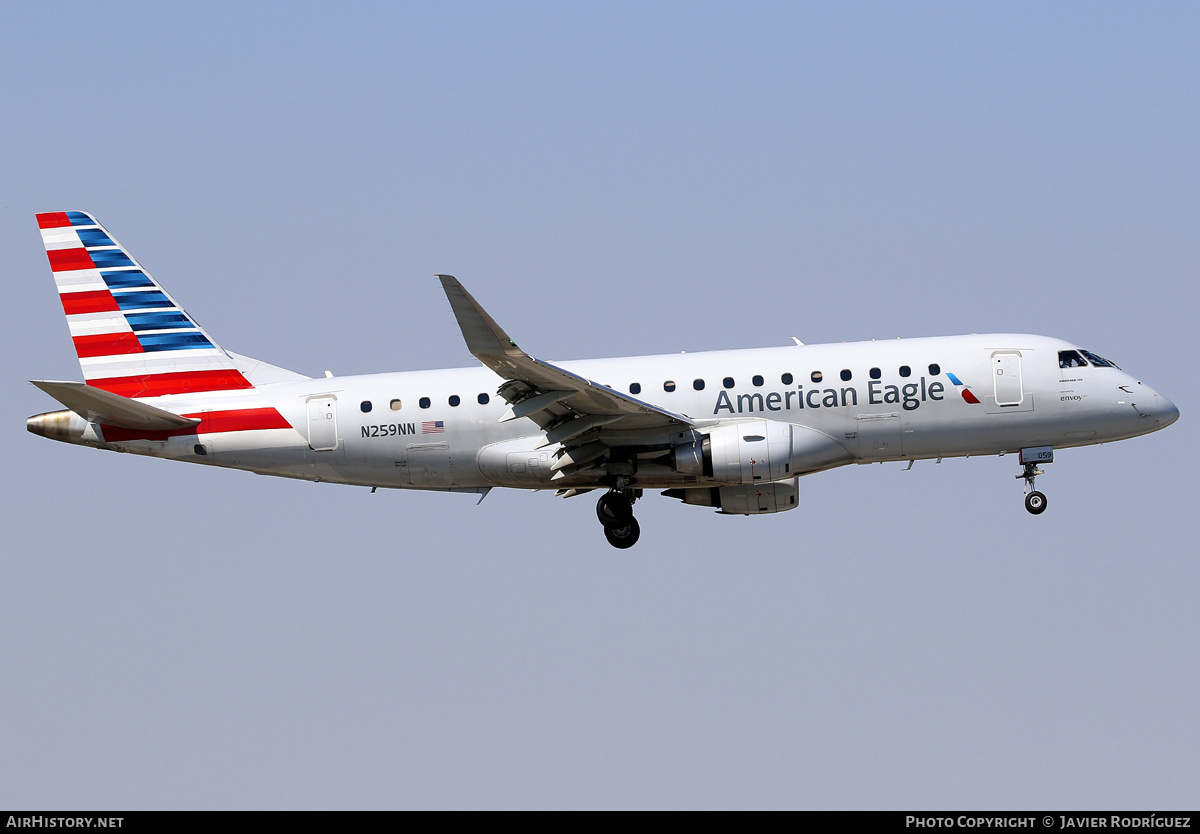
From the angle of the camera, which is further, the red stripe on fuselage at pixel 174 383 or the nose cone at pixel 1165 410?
the red stripe on fuselage at pixel 174 383

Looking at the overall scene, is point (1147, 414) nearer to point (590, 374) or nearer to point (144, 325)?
point (590, 374)

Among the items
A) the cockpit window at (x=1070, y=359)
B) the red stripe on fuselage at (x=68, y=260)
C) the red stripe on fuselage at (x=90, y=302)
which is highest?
the red stripe on fuselage at (x=68, y=260)

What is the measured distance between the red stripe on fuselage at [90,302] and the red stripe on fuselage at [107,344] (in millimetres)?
744

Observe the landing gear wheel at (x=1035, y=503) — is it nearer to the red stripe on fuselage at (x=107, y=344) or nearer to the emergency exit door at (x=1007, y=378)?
the emergency exit door at (x=1007, y=378)

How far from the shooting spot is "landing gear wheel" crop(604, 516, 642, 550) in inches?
1393

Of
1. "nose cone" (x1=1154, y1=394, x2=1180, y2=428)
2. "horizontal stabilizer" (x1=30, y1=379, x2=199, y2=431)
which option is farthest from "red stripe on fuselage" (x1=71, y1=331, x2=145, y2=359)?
"nose cone" (x1=1154, y1=394, x2=1180, y2=428)

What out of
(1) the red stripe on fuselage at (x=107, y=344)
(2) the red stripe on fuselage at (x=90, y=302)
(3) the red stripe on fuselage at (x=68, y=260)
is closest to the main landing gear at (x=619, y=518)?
(1) the red stripe on fuselage at (x=107, y=344)

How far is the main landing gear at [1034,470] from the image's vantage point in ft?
115

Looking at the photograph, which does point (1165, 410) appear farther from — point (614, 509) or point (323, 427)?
point (323, 427)

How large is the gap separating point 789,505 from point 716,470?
380cm

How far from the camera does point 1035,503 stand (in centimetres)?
3541

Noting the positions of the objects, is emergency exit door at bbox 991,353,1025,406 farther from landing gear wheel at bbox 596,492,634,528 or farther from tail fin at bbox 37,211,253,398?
tail fin at bbox 37,211,253,398

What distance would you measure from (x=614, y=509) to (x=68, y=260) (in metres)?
16.1
